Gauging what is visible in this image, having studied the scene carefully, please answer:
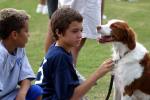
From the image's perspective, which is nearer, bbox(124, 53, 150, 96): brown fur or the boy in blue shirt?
the boy in blue shirt

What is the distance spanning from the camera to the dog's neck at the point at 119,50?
5413 mm

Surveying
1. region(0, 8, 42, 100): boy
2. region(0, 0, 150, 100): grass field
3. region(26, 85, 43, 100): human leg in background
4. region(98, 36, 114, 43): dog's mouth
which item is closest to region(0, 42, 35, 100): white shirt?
region(0, 8, 42, 100): boy

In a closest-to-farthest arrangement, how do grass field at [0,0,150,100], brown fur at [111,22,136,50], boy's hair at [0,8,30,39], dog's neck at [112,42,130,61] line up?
boy's hair at [0,8,30,39] < brown fur at [111,22,136,50] < dog's neck at [112,42,130,61] < grass field at [0,0,150,100]

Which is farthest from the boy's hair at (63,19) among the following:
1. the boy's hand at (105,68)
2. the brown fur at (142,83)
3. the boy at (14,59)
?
the brown fur at (142,83)

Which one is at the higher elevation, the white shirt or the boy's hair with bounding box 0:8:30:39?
the boy's hair with bounding box 0:8:30:39

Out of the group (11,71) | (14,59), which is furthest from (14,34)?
(11,71)

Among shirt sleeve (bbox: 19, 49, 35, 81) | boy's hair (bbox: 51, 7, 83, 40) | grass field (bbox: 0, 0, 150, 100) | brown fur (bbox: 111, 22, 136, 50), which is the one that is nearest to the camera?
boy's hair (bbox: 51, 7, 83, 40)

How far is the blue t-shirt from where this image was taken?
15.0 feet

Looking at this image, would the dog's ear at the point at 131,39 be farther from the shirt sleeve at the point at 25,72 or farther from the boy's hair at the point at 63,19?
the shirt sleeve at the point at 25,72

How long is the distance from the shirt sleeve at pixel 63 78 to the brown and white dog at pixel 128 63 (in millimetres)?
850

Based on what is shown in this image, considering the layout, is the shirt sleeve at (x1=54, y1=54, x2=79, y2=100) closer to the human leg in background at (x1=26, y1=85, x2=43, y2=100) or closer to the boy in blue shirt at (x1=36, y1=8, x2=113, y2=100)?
the boy in blue shirt at (x1=36, y1=8, x2=113, y2=100)

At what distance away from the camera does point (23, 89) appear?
4738mm

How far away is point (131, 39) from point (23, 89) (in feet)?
4.22

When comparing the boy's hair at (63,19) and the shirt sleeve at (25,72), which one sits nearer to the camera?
the boy's hair at (63,19)
